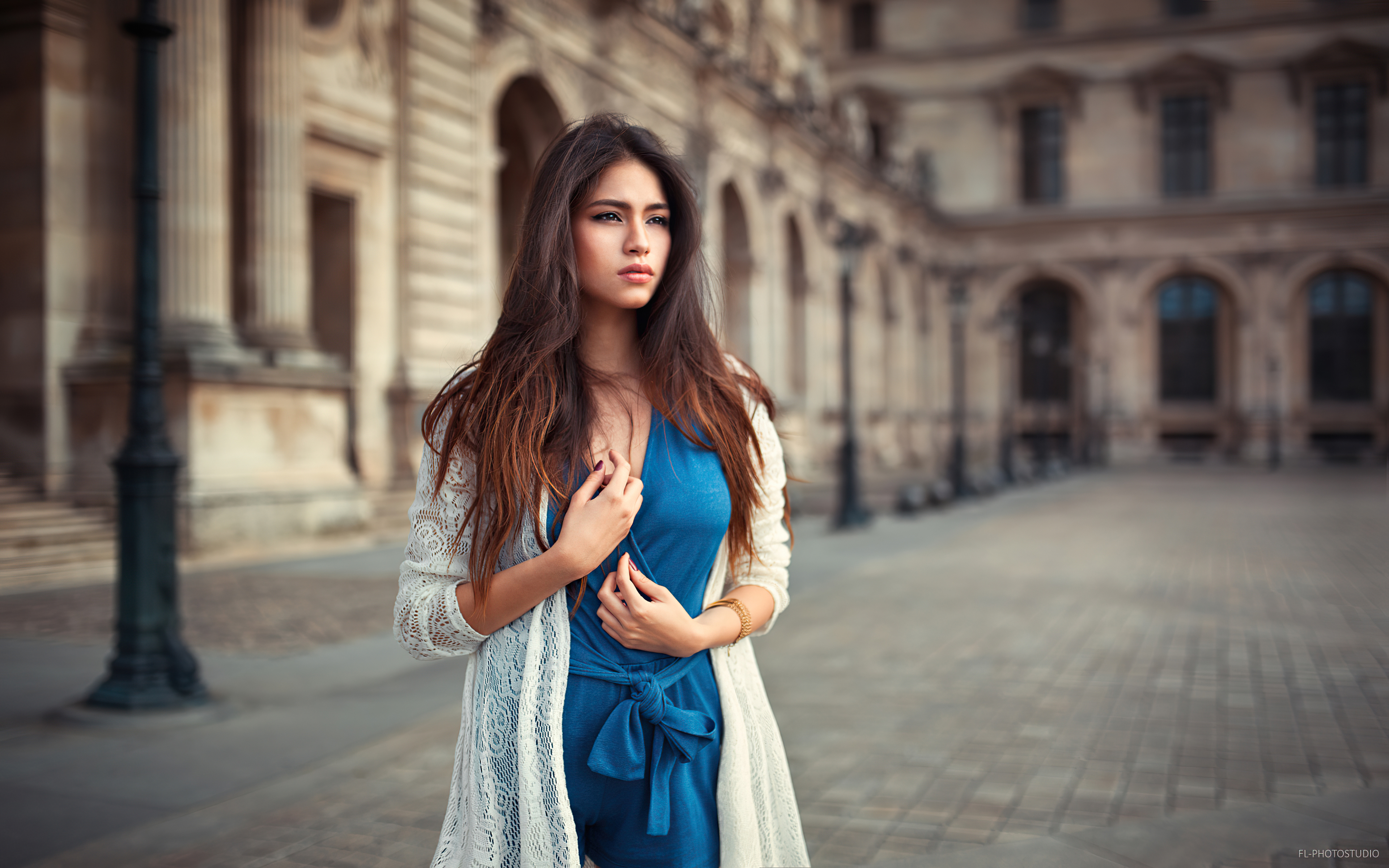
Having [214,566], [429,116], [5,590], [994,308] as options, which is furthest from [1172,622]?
[994,308]

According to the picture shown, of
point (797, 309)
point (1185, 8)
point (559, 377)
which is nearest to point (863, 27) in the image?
point (1185, 8)

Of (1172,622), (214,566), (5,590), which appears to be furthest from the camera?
(214,566)

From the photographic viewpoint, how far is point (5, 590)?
382 inches

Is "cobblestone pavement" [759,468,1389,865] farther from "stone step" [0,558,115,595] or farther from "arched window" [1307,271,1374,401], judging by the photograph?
"arched window" [1307,271,1374,401]

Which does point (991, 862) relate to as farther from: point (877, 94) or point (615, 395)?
point (877, 94)

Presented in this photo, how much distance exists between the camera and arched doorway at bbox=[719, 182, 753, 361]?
2902 cm

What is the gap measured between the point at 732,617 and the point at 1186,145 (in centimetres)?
5547

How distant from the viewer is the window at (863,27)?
52.8 metres

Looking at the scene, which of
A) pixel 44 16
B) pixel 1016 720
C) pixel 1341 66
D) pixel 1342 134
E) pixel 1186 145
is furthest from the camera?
pixel 1186 145

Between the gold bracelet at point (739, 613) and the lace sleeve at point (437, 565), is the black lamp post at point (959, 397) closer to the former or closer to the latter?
the gold bracelet at point (739, 613)

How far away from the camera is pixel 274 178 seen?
13.2 metres

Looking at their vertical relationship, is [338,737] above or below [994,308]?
below

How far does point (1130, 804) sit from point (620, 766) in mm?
3428

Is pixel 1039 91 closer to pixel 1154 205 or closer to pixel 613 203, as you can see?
pixel 1154 205
